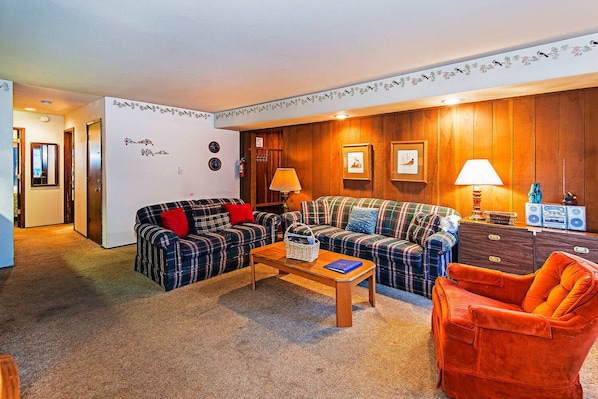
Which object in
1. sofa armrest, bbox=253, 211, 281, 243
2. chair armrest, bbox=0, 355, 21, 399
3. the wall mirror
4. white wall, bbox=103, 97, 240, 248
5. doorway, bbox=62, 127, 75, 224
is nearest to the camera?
chair armrest, bbox=0, 355, 21, 399

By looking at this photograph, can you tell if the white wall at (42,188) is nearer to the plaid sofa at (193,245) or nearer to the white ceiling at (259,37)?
the white ceiling at (259,37)

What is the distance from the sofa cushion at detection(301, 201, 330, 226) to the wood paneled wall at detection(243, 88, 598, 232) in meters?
0.54

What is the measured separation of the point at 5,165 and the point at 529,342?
540 centimetres

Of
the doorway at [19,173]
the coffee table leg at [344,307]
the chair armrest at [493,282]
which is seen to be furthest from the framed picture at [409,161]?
the doorway at [19,173]

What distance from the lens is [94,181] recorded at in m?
5.30

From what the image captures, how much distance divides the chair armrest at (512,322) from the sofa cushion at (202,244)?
2.73 metres

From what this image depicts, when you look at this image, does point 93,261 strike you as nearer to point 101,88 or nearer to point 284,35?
point 101,88

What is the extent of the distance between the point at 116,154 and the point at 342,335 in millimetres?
4392

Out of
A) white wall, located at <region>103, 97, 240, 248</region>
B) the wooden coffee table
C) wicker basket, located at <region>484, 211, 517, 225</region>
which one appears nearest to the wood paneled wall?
wicker basket, located at <region>484, 211, 517, 225</region>

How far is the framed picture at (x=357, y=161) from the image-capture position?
4723 mm

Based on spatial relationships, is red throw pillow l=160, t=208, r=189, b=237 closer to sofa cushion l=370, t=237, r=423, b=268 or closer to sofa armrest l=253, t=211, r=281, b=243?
sofa armrest l=253, t=211, r=281, b=243

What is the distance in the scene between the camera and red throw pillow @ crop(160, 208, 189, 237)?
3.80m

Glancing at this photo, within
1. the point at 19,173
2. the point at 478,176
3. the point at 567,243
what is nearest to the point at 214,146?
the point at 19,173

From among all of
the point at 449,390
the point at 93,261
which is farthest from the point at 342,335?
the point at 93,261
